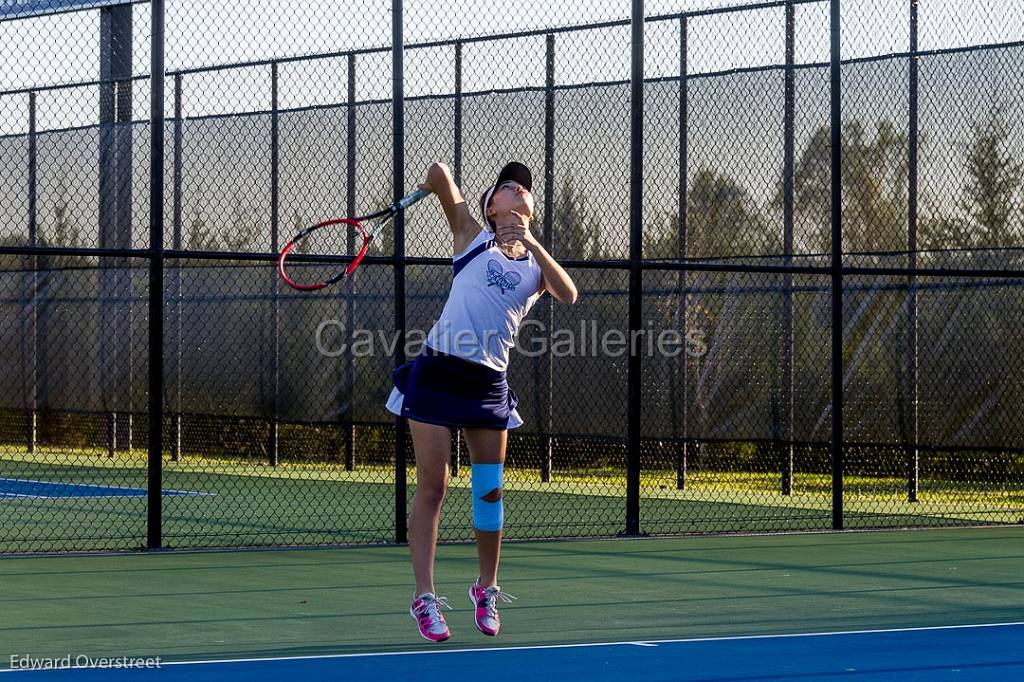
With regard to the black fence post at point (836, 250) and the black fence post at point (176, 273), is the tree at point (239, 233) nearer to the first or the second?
the black fence post at point (176, 273)

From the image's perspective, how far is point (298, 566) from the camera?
9.09 metres

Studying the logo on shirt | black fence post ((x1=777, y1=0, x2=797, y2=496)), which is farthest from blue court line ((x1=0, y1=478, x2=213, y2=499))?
the logo on shirt

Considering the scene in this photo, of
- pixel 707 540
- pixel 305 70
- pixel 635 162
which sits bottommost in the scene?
pixel 707 540

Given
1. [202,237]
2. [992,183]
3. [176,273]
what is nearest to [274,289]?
[202,237]

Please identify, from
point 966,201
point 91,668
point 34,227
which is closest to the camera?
point 91,668

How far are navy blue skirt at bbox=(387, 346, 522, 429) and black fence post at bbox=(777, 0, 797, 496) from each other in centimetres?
761

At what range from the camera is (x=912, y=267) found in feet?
44.4

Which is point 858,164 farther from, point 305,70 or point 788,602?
point 788,602

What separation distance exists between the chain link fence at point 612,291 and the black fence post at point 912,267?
0.02 m

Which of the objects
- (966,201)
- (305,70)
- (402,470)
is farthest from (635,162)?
Answer: (305,70)

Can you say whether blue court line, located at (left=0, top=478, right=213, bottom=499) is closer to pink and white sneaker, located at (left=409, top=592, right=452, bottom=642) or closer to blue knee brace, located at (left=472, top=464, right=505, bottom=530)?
blue knee brace, located at (left=472, top=464, right=505, bottom=530)

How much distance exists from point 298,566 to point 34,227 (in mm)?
10231

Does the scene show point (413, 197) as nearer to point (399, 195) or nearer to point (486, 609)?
point (486, 609)

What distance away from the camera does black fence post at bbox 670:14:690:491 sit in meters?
13.9
